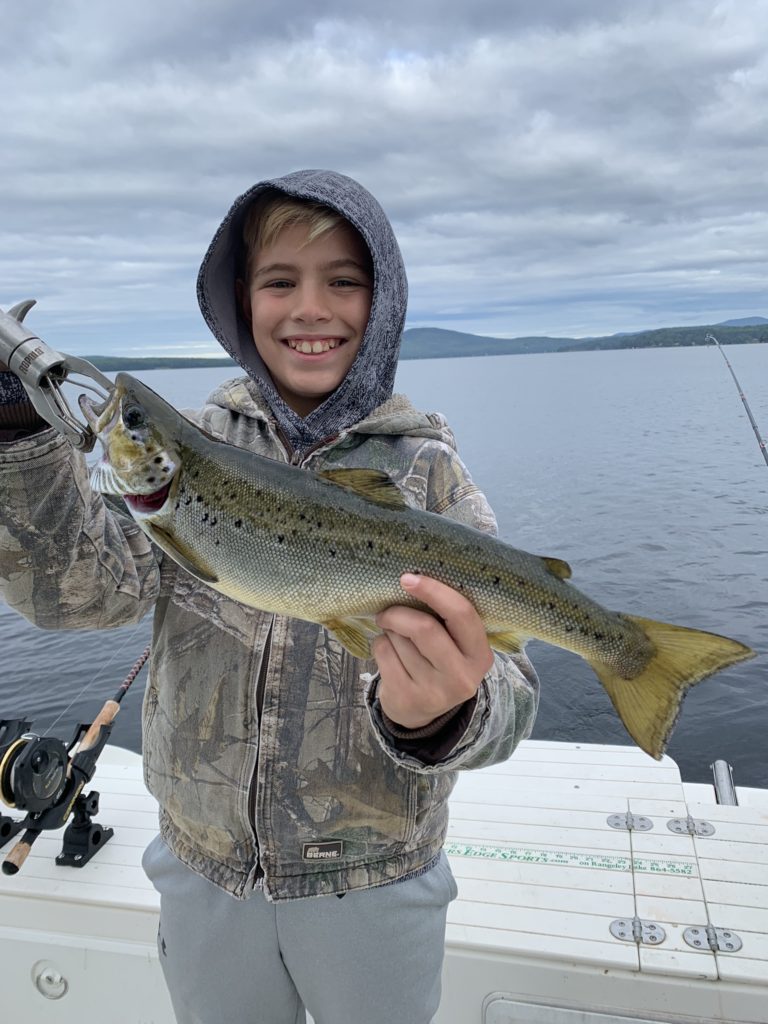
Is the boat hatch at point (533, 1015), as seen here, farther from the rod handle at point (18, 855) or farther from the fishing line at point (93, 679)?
the fishing line at point (93, 679)

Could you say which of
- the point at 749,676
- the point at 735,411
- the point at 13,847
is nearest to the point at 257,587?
the point at 13,847

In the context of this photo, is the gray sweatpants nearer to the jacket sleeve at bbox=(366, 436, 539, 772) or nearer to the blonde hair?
the jacket sleeve at bbox=(366, 436, 539, 772)

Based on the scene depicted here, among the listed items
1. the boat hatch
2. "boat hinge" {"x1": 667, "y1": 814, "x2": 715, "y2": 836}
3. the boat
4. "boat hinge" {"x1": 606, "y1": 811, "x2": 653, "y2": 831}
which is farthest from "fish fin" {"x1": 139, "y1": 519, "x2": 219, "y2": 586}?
"boat hinge" {"x1": 667, "y1": 814, "x2": 715, "y2": 836}

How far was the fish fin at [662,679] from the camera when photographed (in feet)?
8.31

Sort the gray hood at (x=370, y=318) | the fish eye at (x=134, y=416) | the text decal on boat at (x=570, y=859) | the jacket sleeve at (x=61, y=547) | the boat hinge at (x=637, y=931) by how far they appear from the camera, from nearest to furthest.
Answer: the jacket sleeve at (x=61, y=547), the fish eye at (x=134, y=416), the gray hood at (x=370, y=318), the boat hinge at (x=637, y=931), the text decal on boat at (x=570, y=859)

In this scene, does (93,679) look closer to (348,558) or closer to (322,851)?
(322,851)

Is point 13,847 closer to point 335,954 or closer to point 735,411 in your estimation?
point 335,954

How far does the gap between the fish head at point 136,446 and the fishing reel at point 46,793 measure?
2417 millimetres

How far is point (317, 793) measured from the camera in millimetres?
2750

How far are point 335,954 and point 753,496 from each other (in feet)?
80.7

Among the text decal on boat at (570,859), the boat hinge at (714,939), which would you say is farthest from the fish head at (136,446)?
the boat hinge at (714,939)

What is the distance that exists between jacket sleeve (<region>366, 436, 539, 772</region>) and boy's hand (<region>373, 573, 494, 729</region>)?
5.2 inches

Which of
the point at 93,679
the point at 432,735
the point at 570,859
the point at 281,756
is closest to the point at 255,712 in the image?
the point at 281,756

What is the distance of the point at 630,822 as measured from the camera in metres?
4.61
